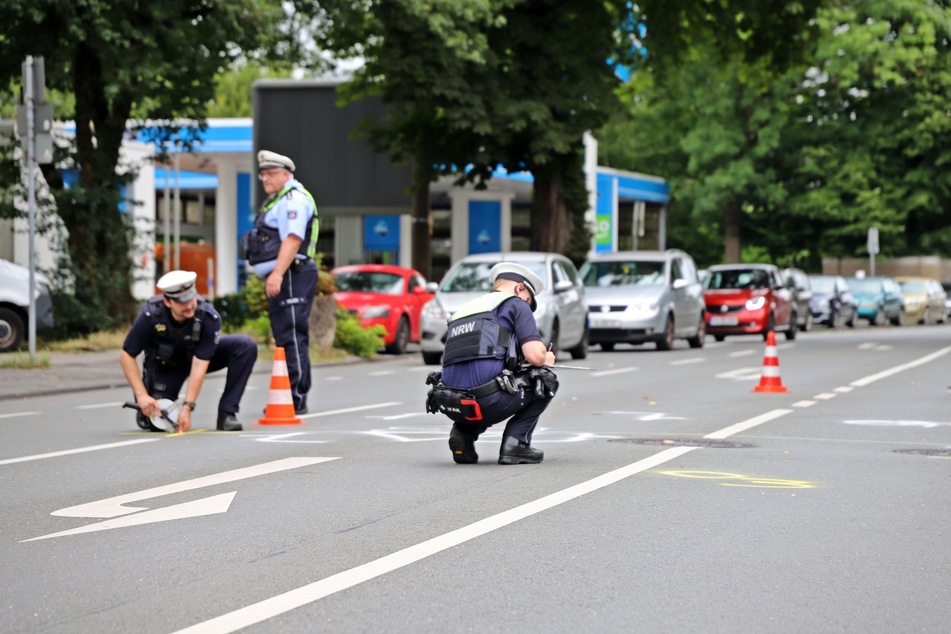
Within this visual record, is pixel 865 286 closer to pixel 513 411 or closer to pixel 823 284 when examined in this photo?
pixel 823 284

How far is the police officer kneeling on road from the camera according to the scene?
977 centimetres

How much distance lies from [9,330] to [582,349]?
333 inches

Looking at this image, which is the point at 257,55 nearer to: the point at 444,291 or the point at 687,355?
the point at 444,291

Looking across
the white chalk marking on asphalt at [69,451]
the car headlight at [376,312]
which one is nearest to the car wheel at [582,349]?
the car headlight at [376,312]

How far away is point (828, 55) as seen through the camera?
5988 cm

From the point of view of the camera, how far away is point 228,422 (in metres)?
Answer: 12.3

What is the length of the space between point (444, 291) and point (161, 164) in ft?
17.1

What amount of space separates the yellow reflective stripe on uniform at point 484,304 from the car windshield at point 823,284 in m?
40.0

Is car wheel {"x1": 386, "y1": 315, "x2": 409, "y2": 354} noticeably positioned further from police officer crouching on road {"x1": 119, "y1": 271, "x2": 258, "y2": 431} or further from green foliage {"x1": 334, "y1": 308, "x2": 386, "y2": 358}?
police officer crouching on road {"x1": 119, "y1": 271, "x2": 258, "y2": 431}

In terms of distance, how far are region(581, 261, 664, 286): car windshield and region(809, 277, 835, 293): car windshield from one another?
19.8m

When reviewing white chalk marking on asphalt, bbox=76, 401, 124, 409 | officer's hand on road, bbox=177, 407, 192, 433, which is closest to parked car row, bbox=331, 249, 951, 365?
white chalk marking on asphalt, bbox=76, 401, 124, 409

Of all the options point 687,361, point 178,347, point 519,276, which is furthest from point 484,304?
point 687,361

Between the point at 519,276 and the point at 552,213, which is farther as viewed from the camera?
the point at 552,213

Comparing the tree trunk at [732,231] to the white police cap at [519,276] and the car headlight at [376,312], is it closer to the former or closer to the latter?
the car headlight at [376,312]
